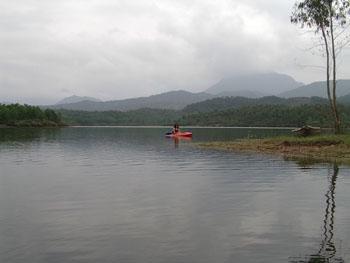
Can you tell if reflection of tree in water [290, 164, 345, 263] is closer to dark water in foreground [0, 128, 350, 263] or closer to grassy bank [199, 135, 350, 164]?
dark water in foreground [0, 128, 350, 263]

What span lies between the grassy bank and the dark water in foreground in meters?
11.3

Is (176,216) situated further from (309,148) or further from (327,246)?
(309,148)

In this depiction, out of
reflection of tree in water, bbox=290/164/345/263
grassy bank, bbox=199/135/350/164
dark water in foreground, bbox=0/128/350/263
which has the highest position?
grassy bank, bbox=199/135/350/164

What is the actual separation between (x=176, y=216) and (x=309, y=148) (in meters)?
40.4

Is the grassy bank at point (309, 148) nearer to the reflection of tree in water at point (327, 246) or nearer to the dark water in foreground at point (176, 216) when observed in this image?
the dark water in foreground at point (176, 216)

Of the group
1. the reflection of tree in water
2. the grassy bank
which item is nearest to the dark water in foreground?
the reflection of tree in water

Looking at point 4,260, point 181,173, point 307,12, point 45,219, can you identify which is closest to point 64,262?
point 4,260

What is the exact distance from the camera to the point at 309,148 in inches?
2253

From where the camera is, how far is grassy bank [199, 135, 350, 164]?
160ft

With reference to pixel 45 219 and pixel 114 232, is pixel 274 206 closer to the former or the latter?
pixel 114 232

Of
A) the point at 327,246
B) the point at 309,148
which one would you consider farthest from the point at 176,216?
the point at 309,148

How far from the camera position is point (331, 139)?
185 ft

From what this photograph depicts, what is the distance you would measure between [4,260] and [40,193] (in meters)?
13.2

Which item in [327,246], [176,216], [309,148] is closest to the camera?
[327,246]
